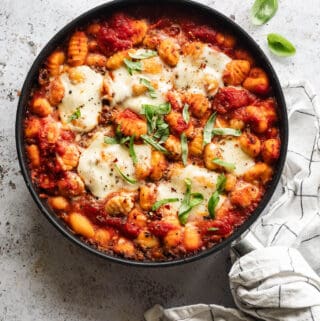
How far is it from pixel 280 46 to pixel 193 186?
0.85 metres

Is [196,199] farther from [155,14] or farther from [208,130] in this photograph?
[155,14]

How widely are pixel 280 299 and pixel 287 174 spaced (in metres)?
0.60

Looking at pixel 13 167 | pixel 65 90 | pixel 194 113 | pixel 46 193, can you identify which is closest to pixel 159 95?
pixel 194 113

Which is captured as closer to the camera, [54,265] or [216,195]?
[216,195]

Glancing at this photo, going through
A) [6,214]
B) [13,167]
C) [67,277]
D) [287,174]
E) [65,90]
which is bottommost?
[67,277]

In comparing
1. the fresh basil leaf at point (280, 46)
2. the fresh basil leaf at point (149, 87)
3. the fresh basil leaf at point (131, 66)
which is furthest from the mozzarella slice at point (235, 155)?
the fresh basil leaf at point (280, 46)

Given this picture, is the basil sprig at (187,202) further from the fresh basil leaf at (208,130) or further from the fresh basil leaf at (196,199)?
the fresh basil leaf at (208,130)

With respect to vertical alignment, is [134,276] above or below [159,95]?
below

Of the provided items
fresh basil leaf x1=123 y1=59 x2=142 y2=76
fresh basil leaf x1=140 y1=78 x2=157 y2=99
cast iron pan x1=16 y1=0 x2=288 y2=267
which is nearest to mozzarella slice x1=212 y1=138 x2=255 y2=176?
cast iron pan x1=16 y1=0 x2=288 y2=267

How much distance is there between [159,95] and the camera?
281 cm

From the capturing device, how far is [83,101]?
2.80 metres

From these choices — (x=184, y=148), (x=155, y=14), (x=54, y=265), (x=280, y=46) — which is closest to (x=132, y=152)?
(x=184, y=148)

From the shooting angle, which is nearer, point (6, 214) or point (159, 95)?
point (159, 95)

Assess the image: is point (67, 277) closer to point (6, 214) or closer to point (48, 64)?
point (6, 214)
